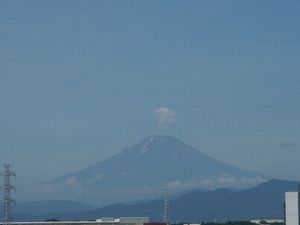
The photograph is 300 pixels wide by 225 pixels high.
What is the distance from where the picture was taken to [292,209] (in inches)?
4473

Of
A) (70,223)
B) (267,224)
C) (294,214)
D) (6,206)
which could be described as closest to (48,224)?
(70,223)

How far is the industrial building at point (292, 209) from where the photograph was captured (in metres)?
113

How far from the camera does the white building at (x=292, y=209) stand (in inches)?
4437

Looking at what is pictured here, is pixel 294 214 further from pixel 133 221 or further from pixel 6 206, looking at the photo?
pixel 6 206

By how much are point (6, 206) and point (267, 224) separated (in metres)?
124

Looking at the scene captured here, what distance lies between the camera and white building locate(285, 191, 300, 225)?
112688 mm

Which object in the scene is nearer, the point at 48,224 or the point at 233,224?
the point at 48,224

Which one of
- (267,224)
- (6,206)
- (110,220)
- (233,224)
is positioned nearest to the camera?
(6,206)

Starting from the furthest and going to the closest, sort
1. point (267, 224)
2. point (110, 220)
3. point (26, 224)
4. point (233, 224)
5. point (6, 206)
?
1. point (267, 224)
2. point (233, 224)
3. point (110, 220)
4. point (26, 224)
5. point (6, 206)

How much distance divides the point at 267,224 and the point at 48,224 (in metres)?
83.6

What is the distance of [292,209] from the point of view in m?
114

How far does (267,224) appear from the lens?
185375mm

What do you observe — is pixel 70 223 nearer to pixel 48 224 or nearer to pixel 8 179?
pixel 48 224

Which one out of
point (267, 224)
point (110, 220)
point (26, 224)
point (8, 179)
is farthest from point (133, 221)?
point (267, 224)
